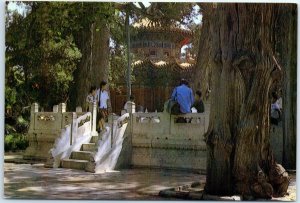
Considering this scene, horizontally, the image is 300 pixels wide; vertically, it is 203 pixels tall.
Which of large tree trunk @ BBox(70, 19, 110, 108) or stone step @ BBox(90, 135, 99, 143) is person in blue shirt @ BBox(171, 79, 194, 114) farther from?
stone step @ BBox(90, 135, 99, 143)

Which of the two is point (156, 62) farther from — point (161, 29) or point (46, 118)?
point (46, 118)

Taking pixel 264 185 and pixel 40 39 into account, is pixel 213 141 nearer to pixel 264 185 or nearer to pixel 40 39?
A: pixel 264 185

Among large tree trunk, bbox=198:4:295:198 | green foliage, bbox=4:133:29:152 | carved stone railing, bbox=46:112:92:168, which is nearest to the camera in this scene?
large tree trunk, bbox=198:4:295:198

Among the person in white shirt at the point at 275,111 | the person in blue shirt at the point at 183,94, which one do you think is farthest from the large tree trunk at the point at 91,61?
the person in white shirt at the point at 275,111

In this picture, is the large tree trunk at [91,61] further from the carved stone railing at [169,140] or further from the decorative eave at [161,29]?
the carved stone railing at [169,140]

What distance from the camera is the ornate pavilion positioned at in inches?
260

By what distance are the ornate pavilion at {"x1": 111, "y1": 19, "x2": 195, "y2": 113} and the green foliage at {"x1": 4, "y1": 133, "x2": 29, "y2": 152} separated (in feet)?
3.23

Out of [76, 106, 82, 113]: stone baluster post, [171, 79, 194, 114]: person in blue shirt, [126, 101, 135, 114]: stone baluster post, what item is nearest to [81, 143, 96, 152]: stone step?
[76, 106, 82, 113]: stone baluster post

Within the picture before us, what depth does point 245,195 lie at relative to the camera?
252 inches

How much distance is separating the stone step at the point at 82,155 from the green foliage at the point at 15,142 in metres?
0.52

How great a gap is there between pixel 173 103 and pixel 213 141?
1.88ft

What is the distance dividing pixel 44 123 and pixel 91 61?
0.78m

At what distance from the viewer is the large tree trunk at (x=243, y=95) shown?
20.8 feet

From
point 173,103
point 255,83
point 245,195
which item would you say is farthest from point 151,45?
point 245,195
